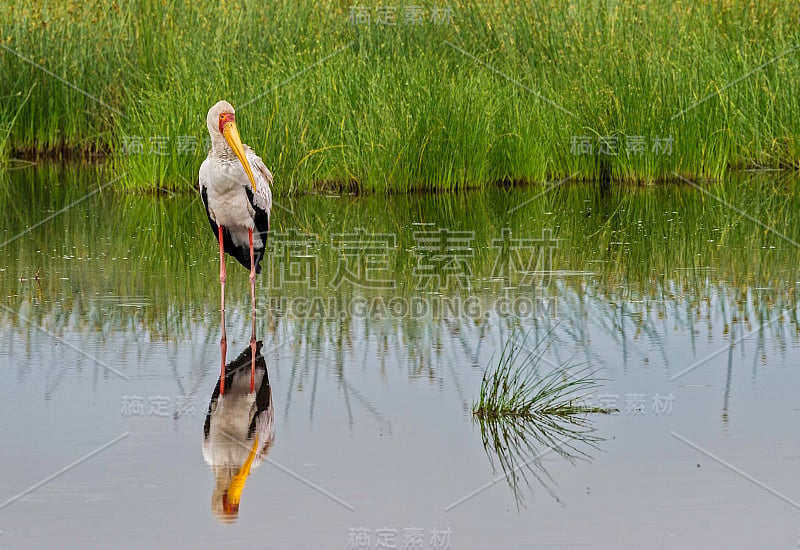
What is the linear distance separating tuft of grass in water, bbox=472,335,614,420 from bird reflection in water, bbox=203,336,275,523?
99cm

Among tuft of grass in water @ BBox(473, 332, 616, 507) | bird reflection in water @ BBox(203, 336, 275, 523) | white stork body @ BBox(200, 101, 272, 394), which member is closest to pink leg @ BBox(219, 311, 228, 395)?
bird reflection in water @ BBox(203, 336, 275, 523)

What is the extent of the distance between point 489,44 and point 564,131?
Result: 243cm

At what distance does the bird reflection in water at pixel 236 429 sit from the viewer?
520 cm

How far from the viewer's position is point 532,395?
265 inches

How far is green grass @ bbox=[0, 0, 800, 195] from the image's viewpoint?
14484 millimetres

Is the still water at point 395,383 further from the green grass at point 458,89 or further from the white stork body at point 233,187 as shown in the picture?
the green grass at point 458,89

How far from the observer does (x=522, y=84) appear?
633 inches

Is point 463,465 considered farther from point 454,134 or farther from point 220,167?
point 454,134

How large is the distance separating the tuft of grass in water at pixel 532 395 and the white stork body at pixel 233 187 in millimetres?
2455

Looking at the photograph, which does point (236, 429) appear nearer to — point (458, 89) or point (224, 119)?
point (224, 119)

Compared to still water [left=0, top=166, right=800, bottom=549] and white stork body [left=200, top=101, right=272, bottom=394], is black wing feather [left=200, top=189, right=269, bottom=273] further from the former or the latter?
still water [left=0, top=166, right=800, bottom=549]

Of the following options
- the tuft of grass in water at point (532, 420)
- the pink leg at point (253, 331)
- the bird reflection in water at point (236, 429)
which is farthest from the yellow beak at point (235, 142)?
the tuft of grass in water at point (532, 420)

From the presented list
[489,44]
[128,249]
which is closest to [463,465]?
[128,249]

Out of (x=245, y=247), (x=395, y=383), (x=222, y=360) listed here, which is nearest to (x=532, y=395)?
(x=395, y=383)
